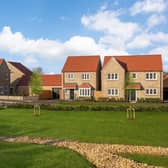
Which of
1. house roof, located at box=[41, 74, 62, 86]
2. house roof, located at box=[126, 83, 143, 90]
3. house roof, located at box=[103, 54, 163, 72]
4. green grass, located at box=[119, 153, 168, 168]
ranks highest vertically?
house roof, located at box=[103, 54, 163, 72]

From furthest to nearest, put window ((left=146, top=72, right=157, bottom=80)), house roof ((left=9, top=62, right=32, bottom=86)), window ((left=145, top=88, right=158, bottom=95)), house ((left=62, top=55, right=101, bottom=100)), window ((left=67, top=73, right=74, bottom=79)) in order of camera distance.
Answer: house roof ((left=9, top=62, right=32, bottom=86)), window ((left=67, top=73, right=74, bottom=79)), house ((left=62, top=55, right=101, bottom=100)), window ((left=146, top=72, right=157, bottom=80)), window ((left=145, top=88, right=158, bottom=95))

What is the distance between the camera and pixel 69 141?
55.3 feet

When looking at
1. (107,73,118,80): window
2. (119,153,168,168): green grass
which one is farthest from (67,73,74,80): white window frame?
(119,153,168,168): green grass

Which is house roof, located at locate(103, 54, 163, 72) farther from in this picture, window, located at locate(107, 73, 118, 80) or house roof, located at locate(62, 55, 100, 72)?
window, located at locate(107, 73, 118, 80)

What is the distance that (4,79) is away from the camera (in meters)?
68.5

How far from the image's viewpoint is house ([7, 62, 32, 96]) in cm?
7094

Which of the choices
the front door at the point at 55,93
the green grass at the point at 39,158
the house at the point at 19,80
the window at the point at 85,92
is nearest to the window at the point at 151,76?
the window at the point at 85,92

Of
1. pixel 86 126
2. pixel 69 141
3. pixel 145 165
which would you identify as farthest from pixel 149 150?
pixel 86 126

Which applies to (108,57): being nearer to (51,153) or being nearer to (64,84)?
(64,84)

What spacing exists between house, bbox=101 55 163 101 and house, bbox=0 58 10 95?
24203mm

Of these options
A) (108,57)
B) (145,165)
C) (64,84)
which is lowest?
(145,165)

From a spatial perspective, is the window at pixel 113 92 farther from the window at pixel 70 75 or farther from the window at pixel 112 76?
the window at pixel 70 75

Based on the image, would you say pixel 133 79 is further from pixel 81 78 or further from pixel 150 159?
pixel 150 159

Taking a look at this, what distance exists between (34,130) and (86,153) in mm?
8061
